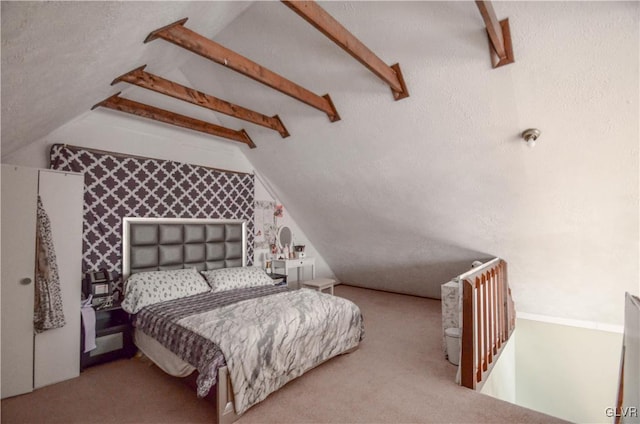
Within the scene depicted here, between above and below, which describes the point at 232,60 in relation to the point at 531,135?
above

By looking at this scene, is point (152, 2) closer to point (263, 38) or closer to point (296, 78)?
point (263, 38)

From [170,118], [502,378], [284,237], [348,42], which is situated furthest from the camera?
[284,237]

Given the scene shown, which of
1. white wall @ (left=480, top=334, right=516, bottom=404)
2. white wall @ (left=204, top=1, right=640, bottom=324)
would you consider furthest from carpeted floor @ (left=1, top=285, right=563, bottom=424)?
white wall @ (left=204, top=1, right=640, bottom=324)

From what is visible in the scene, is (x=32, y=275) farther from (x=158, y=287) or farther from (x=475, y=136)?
(x=475, y=136)

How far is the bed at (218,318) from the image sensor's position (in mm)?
1977

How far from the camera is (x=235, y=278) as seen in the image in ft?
11.5

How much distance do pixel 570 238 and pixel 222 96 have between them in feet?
13.5

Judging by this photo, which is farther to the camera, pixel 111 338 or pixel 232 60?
pixel 111 338

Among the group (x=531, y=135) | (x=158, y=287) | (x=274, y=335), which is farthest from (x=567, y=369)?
(x=158, y=287)

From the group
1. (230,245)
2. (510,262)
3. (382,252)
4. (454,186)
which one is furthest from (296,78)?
(510,262)

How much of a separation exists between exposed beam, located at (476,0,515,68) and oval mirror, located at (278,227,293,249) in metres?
3.72

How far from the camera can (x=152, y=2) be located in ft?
4.35

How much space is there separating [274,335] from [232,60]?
6.80ft

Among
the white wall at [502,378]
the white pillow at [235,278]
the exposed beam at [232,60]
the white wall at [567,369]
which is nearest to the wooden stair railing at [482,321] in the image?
the white wall at [502,378]
